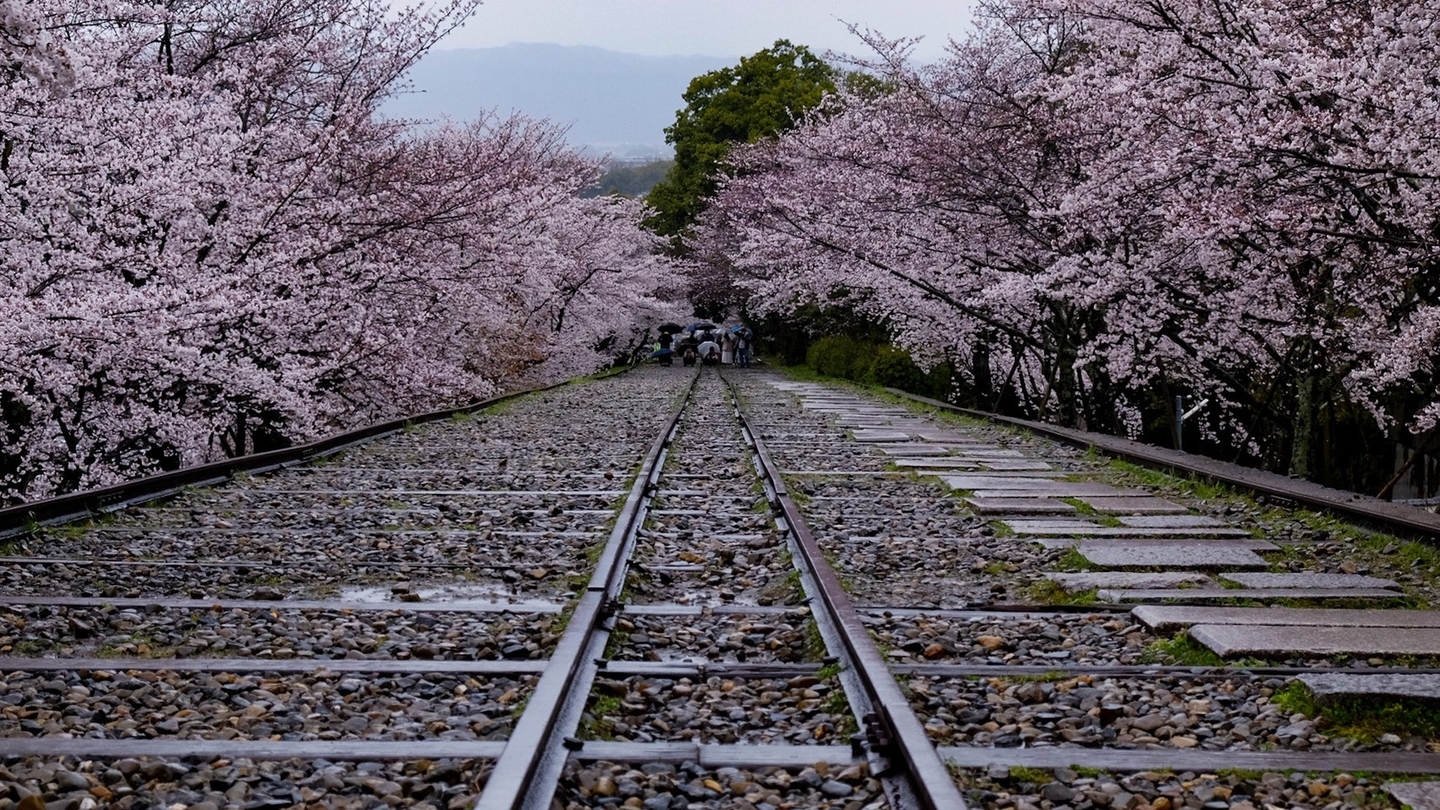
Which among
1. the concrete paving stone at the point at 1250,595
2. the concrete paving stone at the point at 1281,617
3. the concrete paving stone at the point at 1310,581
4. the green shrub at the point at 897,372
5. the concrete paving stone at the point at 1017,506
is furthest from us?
the green shrub at the point at 897,372

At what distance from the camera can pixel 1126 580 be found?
250 inches

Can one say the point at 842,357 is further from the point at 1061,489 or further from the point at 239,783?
the point at 239,783

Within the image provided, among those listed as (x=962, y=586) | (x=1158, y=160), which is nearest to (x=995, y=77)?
(x=1158, y=160)

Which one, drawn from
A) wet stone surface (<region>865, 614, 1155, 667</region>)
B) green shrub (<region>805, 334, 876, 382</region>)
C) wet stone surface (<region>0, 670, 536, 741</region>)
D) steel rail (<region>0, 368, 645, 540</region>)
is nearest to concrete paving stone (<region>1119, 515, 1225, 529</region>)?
wet stone surface (<region>865, 614, 1155, 667</region>)

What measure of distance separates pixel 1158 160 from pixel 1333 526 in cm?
386

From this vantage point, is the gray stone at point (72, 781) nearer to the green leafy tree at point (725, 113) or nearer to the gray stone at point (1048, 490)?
the gray stone at point (1048, 490)

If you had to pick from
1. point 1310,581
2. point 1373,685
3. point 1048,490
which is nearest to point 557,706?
point 1373,685

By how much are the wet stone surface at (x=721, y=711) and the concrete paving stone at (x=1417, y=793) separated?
154 cm

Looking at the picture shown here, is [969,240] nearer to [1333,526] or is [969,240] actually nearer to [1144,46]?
[1144,46]

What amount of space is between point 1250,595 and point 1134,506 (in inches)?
123

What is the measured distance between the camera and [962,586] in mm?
6379

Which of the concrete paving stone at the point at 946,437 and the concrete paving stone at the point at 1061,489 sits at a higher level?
the concrete paving stone at the point at 946,437

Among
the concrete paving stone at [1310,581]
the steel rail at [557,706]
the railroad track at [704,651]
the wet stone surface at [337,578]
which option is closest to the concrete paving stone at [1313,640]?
the railroad track at [704,651]

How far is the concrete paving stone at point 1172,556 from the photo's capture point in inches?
267
